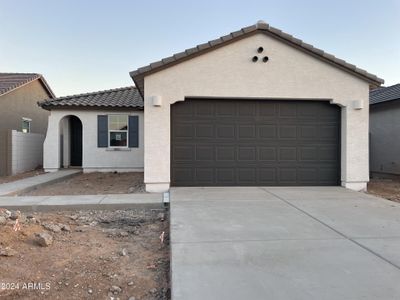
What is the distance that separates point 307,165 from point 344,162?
1.08 meters

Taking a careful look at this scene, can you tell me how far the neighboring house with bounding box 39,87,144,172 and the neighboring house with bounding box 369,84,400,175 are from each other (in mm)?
10605

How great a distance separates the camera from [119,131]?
16797mm

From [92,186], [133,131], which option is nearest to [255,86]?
[92,186]

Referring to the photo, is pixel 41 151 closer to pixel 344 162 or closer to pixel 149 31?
pixel 149 31

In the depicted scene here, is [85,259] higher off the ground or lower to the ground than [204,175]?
lower

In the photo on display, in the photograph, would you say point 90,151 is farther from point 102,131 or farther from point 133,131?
point 133,131

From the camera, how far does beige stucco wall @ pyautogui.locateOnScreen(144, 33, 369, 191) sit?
10227mm

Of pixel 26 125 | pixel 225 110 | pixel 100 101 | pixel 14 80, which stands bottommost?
pixel 225 110

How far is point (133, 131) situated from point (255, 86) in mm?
7902

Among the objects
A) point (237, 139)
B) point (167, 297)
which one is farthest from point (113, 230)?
point (237, 139)

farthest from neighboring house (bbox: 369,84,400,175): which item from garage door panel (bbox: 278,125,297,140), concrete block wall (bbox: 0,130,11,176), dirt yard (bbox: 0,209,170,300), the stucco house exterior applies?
the stucco house exterior

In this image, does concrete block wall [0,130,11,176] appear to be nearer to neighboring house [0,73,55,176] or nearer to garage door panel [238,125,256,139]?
neighboring house [0,73,55,176]

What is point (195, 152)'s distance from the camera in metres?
Result: 10.7

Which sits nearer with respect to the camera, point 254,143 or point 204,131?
point 204,131
